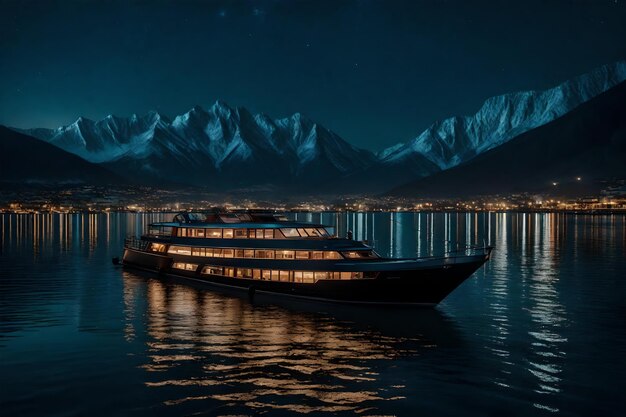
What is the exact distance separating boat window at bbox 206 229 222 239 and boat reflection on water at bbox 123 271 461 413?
715 cm

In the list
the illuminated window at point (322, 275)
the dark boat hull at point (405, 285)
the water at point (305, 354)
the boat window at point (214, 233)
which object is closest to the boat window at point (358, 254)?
the illuminated window at point (322, 275)

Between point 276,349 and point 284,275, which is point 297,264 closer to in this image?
point 284,275

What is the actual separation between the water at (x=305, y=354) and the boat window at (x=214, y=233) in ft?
17.0

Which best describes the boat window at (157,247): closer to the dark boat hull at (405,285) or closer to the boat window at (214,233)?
the boat window at (214,233)

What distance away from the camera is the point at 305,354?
28.7 meters

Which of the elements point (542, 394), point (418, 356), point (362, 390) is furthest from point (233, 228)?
point (542, 394)

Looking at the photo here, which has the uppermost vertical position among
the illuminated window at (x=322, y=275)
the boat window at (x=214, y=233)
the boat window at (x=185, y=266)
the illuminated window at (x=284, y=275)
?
the boat window at (x=214, y=233)

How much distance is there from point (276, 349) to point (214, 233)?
78.4ft

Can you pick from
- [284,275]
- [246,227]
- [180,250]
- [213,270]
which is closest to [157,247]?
[180,250]

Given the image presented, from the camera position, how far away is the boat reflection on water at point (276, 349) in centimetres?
2270

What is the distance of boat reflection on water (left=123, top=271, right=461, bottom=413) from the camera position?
894 inches

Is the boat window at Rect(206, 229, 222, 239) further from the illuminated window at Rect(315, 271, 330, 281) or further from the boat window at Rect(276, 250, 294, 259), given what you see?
the illuminated window at Rect(315, 271, 330, 281)

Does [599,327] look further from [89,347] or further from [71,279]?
[71,279]

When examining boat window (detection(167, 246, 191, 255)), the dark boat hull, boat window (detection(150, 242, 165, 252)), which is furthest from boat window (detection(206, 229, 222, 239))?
the dark boat hull
